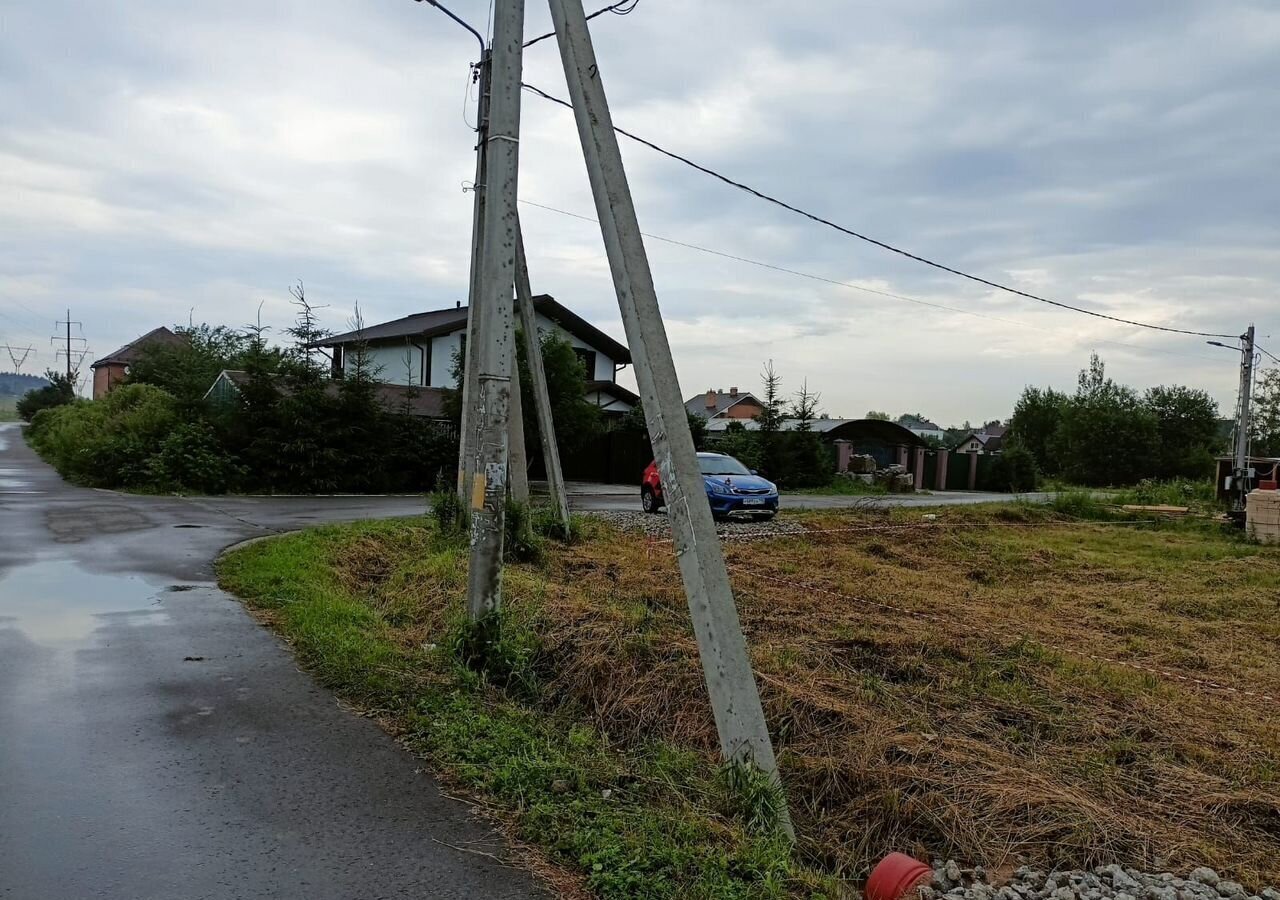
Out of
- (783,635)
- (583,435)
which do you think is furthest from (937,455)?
(783,635)

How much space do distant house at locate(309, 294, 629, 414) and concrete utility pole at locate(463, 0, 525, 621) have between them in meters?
28.4

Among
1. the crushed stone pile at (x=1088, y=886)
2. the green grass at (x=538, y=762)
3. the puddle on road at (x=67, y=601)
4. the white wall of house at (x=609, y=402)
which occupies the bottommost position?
the crushed stone pile at (x=1088, y=886)

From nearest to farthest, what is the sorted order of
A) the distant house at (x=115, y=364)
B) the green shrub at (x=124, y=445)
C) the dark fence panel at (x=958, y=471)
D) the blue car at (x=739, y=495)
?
the blue car at (x=739, y=495)
the green shrub at (x=124, y=445)
the dark fence panel at (x=958, y=471)
the distant house at (x=115, y=364)

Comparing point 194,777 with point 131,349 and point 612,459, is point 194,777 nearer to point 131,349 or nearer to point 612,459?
Result: point 612,459

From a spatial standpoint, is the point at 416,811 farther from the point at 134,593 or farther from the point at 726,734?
the point at 134,593

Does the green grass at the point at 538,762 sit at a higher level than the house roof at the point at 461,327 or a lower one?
lower

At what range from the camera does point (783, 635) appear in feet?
24.9

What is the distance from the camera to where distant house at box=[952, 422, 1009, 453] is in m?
100

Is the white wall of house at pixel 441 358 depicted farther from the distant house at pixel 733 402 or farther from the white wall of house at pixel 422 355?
the distant house at pixel 733 402

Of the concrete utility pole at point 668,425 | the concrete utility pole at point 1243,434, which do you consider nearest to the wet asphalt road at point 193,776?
the concrete utility pole at point 668,425

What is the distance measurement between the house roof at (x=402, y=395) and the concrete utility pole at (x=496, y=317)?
18.7 meters

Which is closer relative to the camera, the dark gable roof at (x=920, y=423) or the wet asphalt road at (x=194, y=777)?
the wet asphalt road at (x=194, y=777)

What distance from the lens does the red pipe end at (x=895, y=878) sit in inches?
142

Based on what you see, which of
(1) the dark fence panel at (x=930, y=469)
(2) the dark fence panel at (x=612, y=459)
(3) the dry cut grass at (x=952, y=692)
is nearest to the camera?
(3) the dry cut grass at (x=952, y=692)
